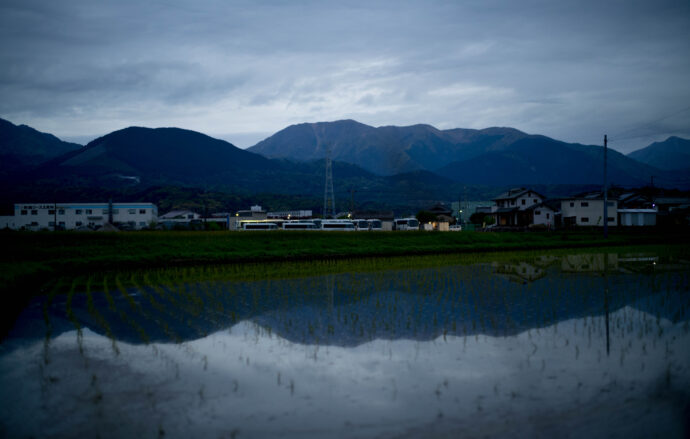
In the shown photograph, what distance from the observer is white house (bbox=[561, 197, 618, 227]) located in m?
46.9

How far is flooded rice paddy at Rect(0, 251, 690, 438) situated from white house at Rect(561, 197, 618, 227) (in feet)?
119

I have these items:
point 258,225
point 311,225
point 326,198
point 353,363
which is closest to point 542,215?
point 311,225

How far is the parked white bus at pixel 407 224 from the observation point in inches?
2212

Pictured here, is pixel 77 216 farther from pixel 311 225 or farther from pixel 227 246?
pixel 227 246

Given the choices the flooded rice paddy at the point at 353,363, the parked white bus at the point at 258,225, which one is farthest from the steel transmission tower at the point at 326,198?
the flooded rice paddy at the point at 353,363

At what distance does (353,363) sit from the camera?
770 cm

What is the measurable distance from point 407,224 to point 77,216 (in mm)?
44293

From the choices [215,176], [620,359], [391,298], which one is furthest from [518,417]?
[215,176]

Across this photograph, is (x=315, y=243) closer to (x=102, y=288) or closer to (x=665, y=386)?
(x=102, y=288)

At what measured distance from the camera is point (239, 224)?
55188 millimetres

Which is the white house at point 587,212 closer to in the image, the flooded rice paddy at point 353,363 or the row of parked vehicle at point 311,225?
the row of parked vehicle at point 311,225

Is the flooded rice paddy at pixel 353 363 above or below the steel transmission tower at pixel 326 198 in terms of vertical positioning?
below

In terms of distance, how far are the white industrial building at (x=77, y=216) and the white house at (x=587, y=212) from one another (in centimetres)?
4920

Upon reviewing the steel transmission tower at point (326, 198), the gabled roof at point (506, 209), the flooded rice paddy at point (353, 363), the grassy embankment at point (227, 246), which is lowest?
the flooded rice paddy at point (353, 363)
